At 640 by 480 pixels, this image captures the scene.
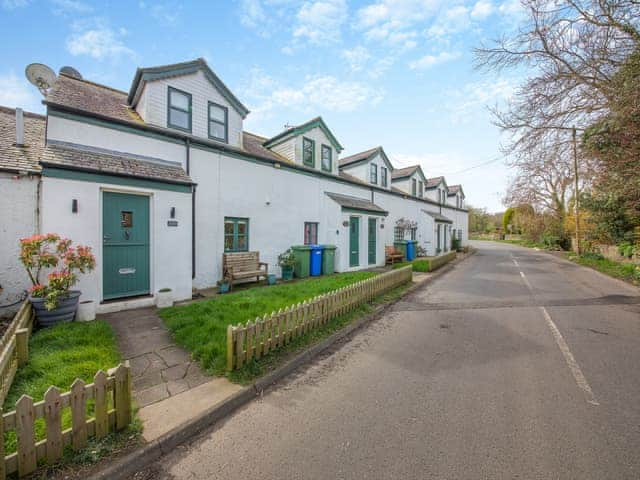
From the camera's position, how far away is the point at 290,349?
463 cm

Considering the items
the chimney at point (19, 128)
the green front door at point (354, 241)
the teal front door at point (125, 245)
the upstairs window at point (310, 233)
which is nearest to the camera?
the teal front door at point (125, 245)

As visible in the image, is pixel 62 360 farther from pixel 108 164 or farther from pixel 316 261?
pixel 316 261

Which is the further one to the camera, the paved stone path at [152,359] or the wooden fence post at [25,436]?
the paved stone path at [152,359]

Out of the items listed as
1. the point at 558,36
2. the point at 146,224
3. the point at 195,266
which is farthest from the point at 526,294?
the point at 146,224

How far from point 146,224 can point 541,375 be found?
880 cm

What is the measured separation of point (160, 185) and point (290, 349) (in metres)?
5.63

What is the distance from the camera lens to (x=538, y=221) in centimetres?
3328

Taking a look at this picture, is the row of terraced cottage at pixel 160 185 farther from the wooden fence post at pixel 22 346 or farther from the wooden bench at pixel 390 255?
the wooden bench at pixel 390 255

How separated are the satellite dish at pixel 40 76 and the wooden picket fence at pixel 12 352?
23.6ft

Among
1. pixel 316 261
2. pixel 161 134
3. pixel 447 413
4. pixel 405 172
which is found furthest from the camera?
pixel 405 172

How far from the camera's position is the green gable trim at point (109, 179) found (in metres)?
5.85

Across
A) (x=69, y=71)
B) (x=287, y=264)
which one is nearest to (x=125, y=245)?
(x=287, y=264)

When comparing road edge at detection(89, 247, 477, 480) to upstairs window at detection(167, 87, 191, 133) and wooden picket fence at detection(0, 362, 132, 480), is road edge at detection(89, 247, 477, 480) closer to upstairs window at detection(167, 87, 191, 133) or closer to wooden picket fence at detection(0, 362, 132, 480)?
wooden picket fence at detection(0, 362, 132, 480)

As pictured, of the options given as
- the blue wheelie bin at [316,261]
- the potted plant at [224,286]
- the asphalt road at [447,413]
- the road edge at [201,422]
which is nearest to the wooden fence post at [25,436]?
the road edge at [201,422]
